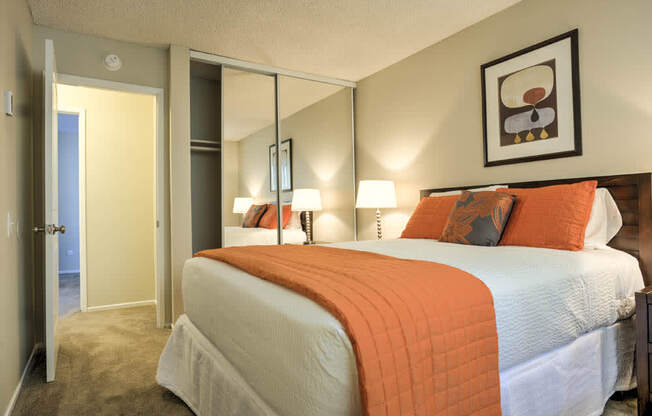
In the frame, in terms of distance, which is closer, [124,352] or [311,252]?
[311,252]

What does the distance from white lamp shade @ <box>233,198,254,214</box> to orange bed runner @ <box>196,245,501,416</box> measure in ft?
7.68

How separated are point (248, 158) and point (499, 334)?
2.97 m

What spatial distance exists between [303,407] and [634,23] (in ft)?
8.65

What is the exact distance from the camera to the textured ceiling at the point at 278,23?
267 centimetres

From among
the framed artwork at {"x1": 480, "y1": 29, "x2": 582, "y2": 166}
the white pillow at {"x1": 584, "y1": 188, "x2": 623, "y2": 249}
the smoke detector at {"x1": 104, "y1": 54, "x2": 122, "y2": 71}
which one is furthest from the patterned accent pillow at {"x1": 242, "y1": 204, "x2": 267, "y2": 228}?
the white pillow at {"x1": 584, "y1": 188, "x2": 623, "y2": 249}

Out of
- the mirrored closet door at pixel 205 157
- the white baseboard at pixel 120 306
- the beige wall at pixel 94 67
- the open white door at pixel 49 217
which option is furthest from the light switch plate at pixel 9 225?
the white baseboard at pixel 120 306

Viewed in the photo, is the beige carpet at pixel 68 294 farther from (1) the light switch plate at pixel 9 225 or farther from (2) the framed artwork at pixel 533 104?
(2) the framed artwork at pixel 533 104

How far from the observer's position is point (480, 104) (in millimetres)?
2996

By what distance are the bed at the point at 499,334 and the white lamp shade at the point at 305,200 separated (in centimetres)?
189

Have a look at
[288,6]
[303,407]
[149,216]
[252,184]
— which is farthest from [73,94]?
[303,407]

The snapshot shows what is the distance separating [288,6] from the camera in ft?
8.87

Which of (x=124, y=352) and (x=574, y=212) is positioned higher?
(x=574, y=212)

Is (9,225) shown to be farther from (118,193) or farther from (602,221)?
(602,221)

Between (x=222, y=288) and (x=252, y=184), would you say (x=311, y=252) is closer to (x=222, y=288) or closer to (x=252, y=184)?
(x=222, y=288)
